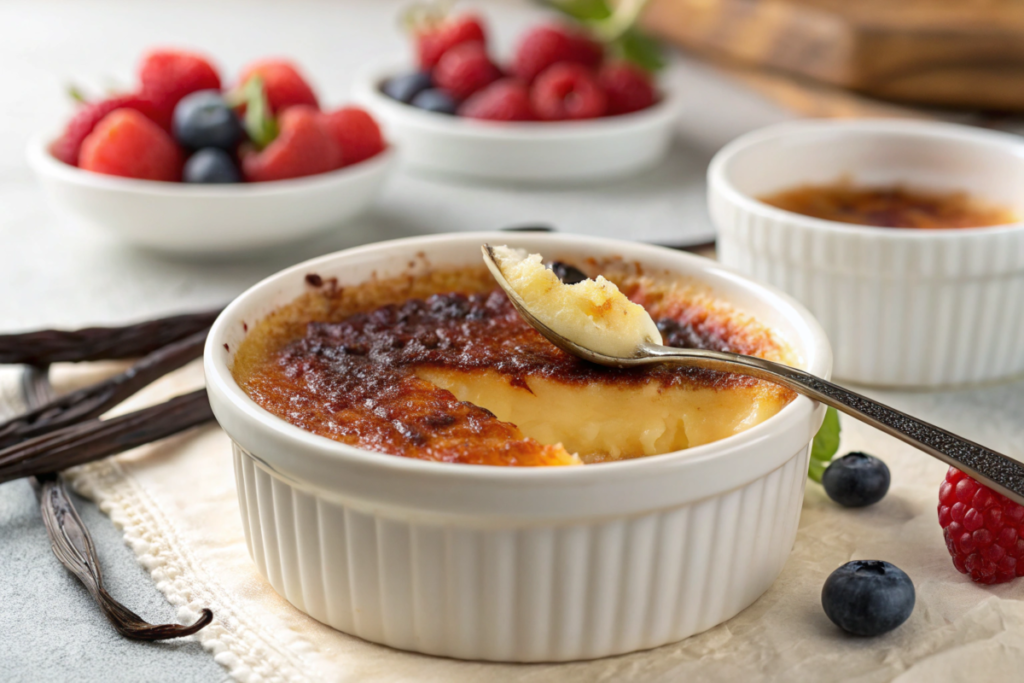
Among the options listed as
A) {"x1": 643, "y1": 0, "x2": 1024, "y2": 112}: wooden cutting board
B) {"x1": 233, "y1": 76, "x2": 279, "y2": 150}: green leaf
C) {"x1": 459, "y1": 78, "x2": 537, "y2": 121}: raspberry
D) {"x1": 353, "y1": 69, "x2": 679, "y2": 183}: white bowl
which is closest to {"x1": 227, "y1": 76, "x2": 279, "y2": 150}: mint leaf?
{"x1": 233, "y1": 76, "x2": 279, "y2": 150}: green leaf

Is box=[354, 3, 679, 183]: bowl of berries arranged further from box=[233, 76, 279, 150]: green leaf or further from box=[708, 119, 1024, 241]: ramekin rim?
box=[708, 119, 1024, 241]: ramekin rim

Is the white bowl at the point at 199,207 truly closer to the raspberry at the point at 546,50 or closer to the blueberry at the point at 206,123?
the blueberry at the point at 206,123

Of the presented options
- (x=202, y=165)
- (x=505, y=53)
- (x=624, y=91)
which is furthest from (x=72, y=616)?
(x=505, y=53)

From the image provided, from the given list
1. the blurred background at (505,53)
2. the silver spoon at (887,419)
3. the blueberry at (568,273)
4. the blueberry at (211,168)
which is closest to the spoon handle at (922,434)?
the silver spoon at (887,419)

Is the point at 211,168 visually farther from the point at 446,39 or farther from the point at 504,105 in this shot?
the point at 446,39

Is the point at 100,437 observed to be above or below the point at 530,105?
below

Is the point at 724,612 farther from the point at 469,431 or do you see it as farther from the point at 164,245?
the point at 164,245
